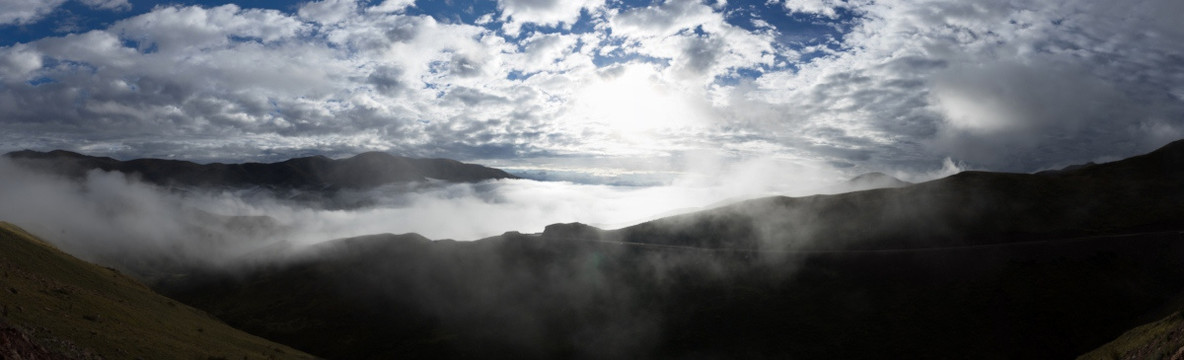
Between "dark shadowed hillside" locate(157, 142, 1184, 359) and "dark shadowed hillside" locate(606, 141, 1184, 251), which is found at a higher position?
"dark shadowed hillside" locate(606, 141, 1184, 251)

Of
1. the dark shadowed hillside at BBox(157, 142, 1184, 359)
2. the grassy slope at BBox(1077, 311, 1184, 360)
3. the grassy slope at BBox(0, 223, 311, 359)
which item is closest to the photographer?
the grassy slope at BBox(1077, 311, 1184, 360)

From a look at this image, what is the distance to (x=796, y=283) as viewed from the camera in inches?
4156

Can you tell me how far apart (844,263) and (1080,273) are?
3442cm

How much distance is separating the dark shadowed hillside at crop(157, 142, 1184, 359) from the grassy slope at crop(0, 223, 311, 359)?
35249 millimetres

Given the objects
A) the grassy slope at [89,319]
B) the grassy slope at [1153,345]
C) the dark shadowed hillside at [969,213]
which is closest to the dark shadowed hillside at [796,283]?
the dark shadowed hillside at [969,213]

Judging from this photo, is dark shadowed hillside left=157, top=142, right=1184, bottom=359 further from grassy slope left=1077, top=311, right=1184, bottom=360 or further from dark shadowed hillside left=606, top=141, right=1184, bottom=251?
grassy slope left=1077, top=311, right=1184, bottom=360

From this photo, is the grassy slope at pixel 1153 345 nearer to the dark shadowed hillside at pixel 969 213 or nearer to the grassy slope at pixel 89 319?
the dark shadowed hillside at pixel 969 213

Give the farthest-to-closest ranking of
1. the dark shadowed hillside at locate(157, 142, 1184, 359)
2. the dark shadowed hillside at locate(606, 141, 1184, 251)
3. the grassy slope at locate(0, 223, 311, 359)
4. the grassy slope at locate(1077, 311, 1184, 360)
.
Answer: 1. the dark shadowed hillside at locate(606, 141, 1184, 251)
2. the dark shadowed hillside at locate(157, 142, 1184, 359)
3. the grassy slope at locate(0, 223, 311, 359)
4. the grassy slope at locate(1077, 311, 1184, 360)

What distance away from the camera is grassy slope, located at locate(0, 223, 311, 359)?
40125 mm

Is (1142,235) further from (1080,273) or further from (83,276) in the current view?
(83,276)

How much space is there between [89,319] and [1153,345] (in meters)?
85.1

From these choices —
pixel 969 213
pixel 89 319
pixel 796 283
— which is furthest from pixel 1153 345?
pixel 969 213

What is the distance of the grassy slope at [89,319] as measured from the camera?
4012 centimetres

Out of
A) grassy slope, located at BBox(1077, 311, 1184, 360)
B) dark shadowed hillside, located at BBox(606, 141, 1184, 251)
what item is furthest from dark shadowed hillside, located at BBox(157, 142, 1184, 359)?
grassy slope, located at BBox(1077, 311, 1184, 360)
